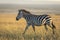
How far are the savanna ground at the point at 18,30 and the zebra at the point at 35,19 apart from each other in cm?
3

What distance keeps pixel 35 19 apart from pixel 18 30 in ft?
0.73

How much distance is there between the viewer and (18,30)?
1.69 meters

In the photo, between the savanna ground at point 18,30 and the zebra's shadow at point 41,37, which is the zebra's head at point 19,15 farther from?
the zebra's shadow at point 41,37

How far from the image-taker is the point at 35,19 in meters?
1.72

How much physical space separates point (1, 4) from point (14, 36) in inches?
14.9

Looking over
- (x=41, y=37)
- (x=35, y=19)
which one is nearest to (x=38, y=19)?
(x=35, y=19)

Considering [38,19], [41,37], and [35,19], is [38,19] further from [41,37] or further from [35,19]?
[41,37]

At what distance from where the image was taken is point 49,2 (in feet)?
5.57

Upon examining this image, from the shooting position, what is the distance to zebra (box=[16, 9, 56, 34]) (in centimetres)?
168

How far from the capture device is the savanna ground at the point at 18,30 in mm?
1675

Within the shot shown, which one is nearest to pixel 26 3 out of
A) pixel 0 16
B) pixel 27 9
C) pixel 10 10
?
pixel 27 9

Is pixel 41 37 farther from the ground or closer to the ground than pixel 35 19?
closer to the ground

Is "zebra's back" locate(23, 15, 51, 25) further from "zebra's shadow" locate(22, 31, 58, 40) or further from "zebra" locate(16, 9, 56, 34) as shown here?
"zebra's shadow" locate(22, 31, 58, 40)

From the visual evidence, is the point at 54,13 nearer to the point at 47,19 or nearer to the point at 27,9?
the point at 47,19
